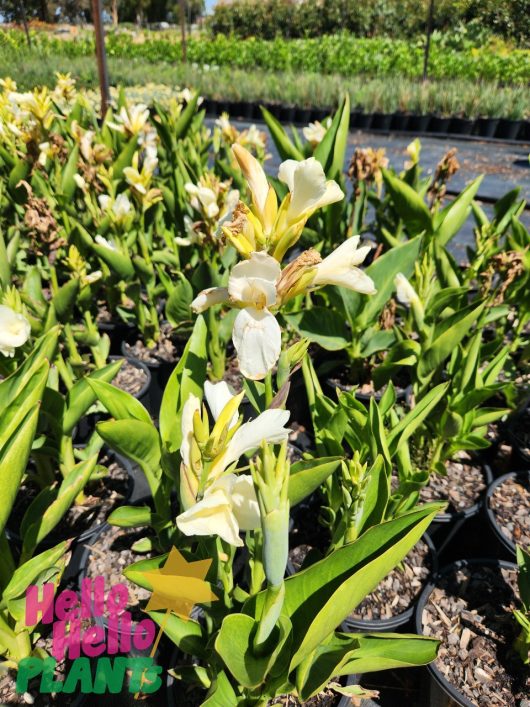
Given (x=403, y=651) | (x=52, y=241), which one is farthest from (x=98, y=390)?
(x=52, y=241)

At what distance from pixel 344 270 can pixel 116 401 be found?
19.4 inches

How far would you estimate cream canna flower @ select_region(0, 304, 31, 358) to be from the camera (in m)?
1.02

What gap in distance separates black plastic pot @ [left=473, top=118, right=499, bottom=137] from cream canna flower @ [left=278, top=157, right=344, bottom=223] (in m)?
7.78

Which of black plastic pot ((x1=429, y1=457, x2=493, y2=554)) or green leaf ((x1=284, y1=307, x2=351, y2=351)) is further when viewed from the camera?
green leaf ((x1=284, y1=307, x2=351, y2=351))

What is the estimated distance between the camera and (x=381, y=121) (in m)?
7.97

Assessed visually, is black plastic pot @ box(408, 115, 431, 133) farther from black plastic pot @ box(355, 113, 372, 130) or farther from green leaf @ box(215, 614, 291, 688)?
green leaf @ box(215, 614, 291, 688)

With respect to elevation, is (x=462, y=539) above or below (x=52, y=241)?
below

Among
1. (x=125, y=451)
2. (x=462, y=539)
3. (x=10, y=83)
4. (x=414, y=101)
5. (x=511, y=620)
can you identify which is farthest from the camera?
(x=414, y=101)

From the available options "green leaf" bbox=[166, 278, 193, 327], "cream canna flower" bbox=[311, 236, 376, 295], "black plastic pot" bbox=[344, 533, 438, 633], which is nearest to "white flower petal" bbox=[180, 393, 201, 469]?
"cream canna flower" bbox=[311, 236, 376, 295]

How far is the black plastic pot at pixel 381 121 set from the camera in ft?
25.9

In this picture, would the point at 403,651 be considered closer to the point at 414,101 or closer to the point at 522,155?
the point at 522,155

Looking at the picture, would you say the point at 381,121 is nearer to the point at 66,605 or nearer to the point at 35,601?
the point at 66,605

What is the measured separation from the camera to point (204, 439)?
665 millimetres

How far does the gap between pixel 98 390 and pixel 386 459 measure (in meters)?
0.57
